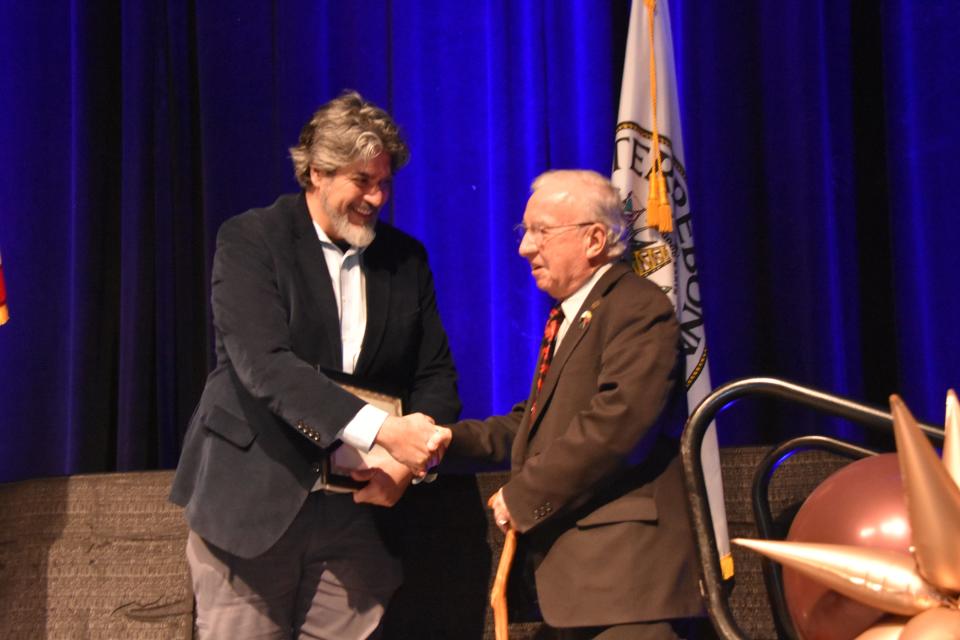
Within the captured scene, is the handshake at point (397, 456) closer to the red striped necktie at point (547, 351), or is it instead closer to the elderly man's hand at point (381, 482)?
the elderly man's hand at point (381, 482)

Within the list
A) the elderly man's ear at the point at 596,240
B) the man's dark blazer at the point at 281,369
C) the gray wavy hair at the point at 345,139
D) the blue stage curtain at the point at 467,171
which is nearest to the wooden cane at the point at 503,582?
the man's dark blazer at the point at 281,369

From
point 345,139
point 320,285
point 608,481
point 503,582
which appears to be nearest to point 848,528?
point 608,481

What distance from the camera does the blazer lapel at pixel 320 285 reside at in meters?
2.54

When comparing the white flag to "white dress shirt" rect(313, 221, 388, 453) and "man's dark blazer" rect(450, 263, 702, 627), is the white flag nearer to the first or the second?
"man's dark blazer" rect(450, 263, 702, 627)

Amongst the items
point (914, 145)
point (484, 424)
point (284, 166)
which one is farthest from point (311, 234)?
point (914, 145)

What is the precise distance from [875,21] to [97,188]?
2.86m

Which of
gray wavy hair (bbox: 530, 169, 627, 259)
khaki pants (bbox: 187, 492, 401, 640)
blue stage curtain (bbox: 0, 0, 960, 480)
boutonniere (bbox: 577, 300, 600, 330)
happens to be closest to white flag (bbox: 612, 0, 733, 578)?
blue stage curtain (bbox: 0, 0, 960, 480)

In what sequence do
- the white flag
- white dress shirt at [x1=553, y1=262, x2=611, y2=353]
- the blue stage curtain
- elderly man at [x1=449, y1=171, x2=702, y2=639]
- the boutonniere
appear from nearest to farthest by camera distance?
elderly man at [x1=449, y1=171, x2=702, y2=639] → the boutonniere → white dress shirt at [x1=553, y1=262, x2=611, y2=353] → the white flag → the blue stage curtain

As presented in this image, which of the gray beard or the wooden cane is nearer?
the wooden cane

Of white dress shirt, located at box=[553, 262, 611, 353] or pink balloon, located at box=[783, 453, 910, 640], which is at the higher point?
white dress shirt, located at box=[553, 262, 611, 353]

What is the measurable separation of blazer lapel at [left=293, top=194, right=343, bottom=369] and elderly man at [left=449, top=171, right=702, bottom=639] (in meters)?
0.51

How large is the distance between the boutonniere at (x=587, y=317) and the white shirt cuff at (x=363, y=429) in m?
0.52

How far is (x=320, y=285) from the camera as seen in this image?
2.55 metres

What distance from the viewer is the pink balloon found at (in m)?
1.44
